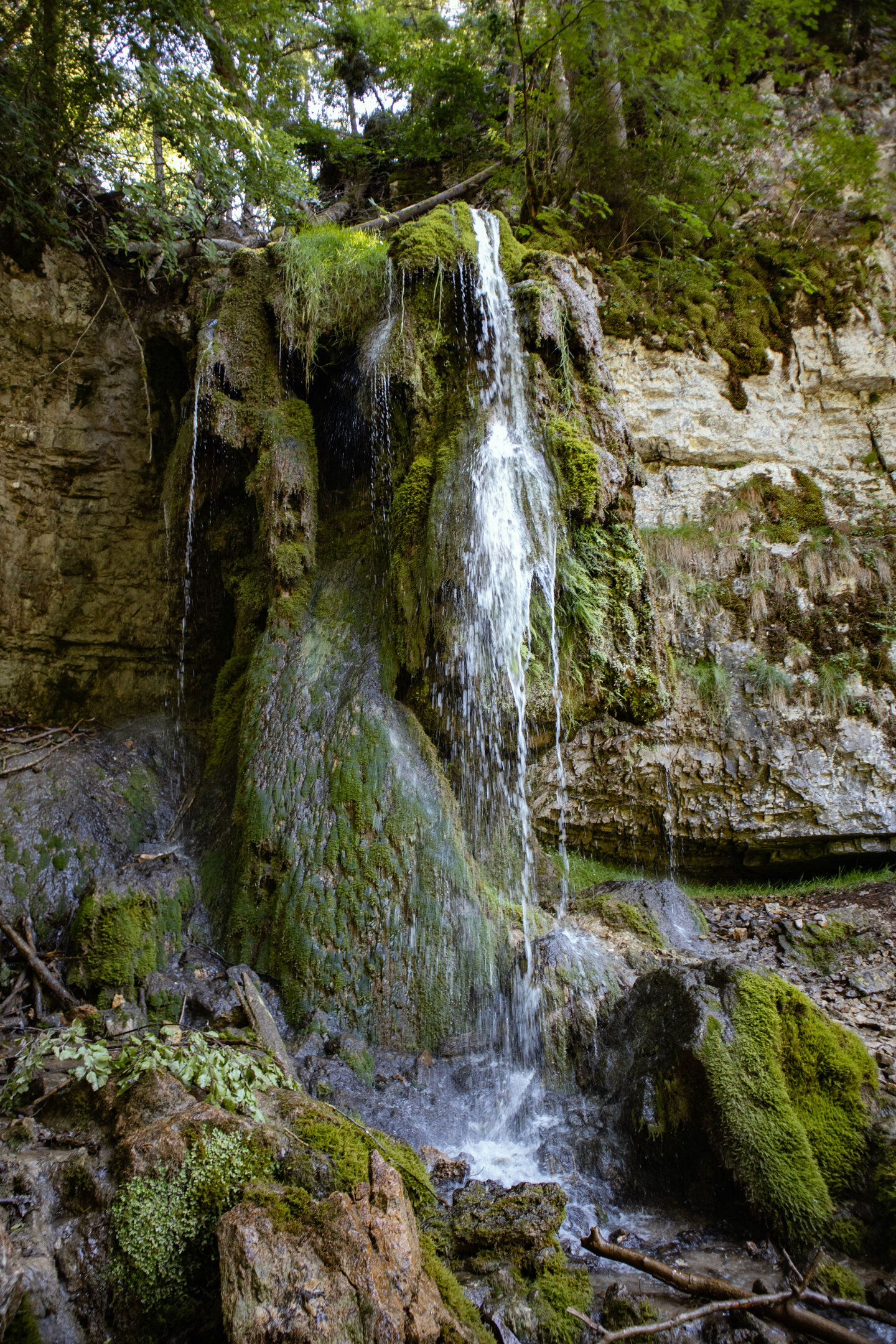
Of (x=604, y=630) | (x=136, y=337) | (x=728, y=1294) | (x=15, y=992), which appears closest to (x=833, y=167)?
(x=604, y=630)

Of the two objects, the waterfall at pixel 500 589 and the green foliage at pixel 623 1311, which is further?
the waterfall at pixel 500 589

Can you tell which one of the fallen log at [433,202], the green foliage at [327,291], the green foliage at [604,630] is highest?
the fallen log at [433,202]

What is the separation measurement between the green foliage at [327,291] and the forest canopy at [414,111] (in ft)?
5.17

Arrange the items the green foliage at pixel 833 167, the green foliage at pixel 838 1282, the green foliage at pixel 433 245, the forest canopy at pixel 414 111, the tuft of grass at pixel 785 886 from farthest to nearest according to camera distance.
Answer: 1. the green foliage at pixel 833 167
2. the tuft of grass at pixel 785 886
3. the forest canopy at pixel 414 111
4. the green foliage at pixel 433 245
5. the green foliage at pixel 838 1282

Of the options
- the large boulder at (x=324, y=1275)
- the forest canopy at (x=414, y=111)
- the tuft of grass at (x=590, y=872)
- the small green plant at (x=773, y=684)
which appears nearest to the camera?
the large boulder at (x=324, y=1275)

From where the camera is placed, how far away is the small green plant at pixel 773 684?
24.1 ft

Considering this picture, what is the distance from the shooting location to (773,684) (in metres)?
7.38

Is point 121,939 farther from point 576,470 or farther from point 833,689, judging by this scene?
point 833,689

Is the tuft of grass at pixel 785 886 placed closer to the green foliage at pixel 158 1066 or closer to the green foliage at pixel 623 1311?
the green foliage at pixel 623 1311

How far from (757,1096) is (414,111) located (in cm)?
1289

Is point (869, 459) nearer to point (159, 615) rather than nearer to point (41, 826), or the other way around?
point (159, 615)

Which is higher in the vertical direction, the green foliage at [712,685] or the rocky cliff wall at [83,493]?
the rocky cliff wall at [83,493]

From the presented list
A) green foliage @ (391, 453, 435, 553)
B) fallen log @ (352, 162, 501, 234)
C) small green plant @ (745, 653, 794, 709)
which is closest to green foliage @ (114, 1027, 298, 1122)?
green foliage @ (391, 453, 435, 553)

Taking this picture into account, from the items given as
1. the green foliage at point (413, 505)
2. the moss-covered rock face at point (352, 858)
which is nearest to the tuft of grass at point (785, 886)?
the moss-covered rock face at point (352, 858)
